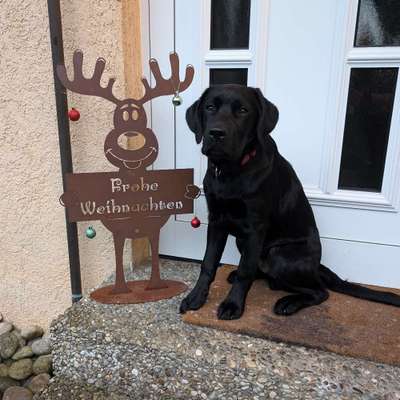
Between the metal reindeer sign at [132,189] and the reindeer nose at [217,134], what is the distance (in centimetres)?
37

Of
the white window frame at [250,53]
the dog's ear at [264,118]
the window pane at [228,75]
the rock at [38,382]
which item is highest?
the white window frame at [250,53]

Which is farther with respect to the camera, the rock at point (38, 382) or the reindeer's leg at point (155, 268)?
the rock at point (38, 382)

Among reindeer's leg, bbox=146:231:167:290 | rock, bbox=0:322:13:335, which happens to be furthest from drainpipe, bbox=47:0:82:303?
rock, bbox=0:322:13:335

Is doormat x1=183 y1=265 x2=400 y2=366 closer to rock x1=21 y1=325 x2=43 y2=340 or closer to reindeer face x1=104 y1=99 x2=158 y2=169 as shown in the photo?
reindeer face x1=104 y1=99 x2=158 y2=169

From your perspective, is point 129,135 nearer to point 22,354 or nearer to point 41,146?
point 41,146

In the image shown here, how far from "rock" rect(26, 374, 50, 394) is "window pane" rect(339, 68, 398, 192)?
1.73 meters

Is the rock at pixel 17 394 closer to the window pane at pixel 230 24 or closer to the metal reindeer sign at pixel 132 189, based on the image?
the metal reindeer sign at pixel 132 189

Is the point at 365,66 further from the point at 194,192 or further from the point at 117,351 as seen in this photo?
the point at 117,351

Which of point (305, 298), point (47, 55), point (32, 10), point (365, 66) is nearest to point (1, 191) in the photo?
point (47, 55)

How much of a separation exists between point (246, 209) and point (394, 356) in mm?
685

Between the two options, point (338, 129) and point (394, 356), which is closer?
point (394, 356)

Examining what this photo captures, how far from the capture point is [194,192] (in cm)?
162

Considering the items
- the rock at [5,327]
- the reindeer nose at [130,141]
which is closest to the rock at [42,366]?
the rock at [5,327]

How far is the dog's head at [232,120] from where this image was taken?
4.00 feet
